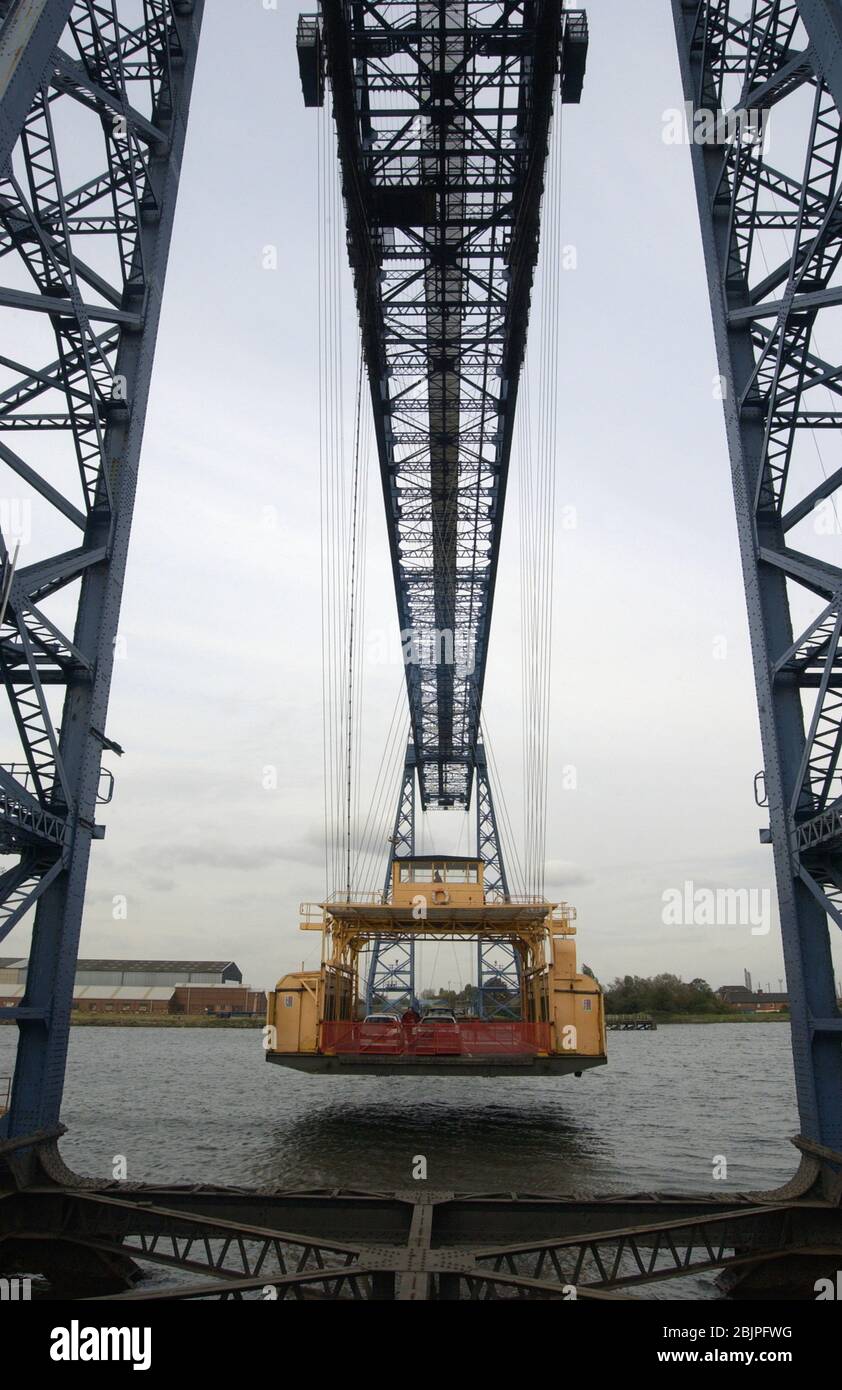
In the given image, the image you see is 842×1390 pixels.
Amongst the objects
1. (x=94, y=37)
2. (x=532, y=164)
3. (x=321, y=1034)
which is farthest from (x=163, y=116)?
(x=321, y=1034)

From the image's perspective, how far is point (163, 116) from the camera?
1483 cm

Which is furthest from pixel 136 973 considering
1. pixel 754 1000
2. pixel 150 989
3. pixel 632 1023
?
pixel 754 1000

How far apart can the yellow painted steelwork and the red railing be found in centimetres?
44

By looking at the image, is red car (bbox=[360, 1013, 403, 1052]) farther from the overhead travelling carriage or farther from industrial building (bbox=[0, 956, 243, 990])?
industrial building (bbox=[0, 956, 243, 990])

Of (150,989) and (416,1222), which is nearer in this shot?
(416,1222)

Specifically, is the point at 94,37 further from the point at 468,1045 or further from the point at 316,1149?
the point at 316,1149

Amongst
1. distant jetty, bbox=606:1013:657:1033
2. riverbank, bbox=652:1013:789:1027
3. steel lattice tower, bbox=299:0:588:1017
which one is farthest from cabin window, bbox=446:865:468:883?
riverbank, bbox=652:1013:789:1027

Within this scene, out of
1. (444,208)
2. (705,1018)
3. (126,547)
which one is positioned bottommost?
(705,1018)

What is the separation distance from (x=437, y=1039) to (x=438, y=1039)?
29 millimetres

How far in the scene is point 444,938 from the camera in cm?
2627

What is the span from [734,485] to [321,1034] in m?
15.5

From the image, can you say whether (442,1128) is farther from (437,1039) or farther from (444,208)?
(444,208)

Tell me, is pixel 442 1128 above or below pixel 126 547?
below
